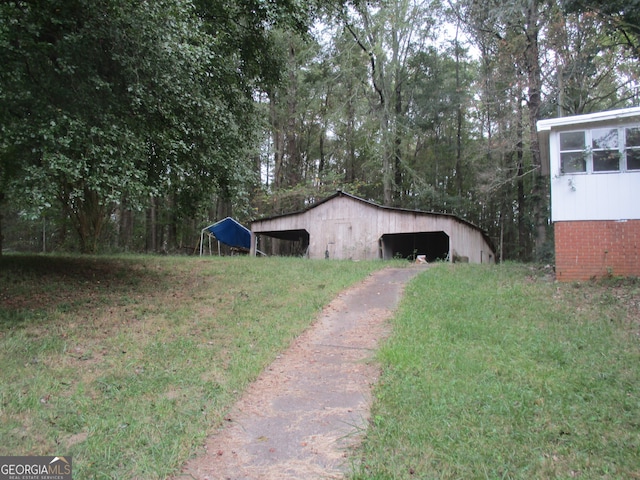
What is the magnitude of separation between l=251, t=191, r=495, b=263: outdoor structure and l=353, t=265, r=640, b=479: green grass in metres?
10.1

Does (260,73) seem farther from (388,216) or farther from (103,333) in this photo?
(388,216)

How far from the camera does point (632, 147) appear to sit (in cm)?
967

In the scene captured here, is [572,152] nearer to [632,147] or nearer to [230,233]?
[632,147]

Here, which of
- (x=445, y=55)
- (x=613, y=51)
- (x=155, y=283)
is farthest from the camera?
(x=445, y=55)

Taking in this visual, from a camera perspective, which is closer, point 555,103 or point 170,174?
point 170,174

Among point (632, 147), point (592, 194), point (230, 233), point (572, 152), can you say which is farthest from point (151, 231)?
point (632, 147)

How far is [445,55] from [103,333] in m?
32.2

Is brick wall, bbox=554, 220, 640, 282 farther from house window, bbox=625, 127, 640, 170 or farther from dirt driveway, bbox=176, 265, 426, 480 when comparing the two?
dirt driveway, bbox=176, 265, 426, 480

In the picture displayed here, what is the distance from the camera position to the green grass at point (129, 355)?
3311 mm

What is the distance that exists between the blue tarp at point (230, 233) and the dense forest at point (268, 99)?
5.79 ft

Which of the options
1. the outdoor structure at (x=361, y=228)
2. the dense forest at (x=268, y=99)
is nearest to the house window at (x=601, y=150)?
the dense forest at (x=268, y=99)

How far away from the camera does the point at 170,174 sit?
7.77m

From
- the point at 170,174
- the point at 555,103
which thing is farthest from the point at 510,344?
the point at 555,103

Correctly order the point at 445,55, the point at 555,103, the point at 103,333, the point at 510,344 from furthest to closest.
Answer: the point at 445,55, the point at 555,103, the point at 103,333, the point at 510,344
